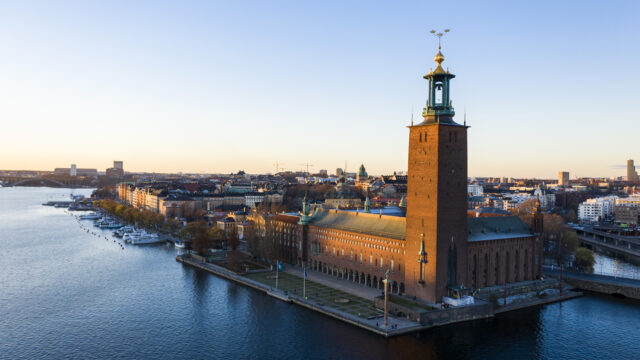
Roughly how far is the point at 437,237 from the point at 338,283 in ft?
64.0

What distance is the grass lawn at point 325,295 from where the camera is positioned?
58.8 m

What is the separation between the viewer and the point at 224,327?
182 feet

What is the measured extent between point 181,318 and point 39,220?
435 feet

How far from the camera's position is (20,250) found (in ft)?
342

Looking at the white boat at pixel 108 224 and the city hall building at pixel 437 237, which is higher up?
the city hall building at pixel 437 237

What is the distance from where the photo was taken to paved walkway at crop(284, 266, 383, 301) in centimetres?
6688

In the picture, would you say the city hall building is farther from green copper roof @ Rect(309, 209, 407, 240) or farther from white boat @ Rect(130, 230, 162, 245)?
white boat @ Rect(130, 230, 162, 245)

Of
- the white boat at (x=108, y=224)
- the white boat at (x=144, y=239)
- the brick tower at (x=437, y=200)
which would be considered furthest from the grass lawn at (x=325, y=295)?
the white boat at (x=108, y=224)

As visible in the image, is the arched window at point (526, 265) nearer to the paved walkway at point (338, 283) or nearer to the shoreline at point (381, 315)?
the shoreline at point (381, 315)

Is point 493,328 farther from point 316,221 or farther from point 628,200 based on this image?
point 628,200

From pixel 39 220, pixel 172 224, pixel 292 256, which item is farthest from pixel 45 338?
pixel 39 220

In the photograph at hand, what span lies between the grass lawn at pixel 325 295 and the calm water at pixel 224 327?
10.6ft

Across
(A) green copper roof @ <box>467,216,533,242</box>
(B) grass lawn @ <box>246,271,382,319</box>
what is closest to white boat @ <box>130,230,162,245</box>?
(B) grass lawn @ <box>246,271,382,319</box>

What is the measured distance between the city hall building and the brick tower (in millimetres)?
118
